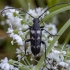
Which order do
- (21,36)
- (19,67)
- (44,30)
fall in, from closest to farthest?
(19,67)
(21,36)
(44,30)

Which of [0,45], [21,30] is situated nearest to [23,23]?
[21,30]

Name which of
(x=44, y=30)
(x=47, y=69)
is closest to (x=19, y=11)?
(x=44, y=30)

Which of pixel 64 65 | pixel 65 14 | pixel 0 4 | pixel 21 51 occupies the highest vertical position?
pixel 0 4

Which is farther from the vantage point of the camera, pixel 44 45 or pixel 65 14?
pixel 65 14

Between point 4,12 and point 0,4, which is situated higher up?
point 0,4

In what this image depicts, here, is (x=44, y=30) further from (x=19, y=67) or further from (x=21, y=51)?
(x=19, y=67)

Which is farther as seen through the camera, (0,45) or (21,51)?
(0,45)

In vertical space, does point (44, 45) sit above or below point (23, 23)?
below

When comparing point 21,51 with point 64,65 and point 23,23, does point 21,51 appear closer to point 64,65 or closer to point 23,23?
point 23,23

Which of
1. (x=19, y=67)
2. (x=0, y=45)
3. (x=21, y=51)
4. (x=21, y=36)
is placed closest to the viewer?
(x=19, y=67)
